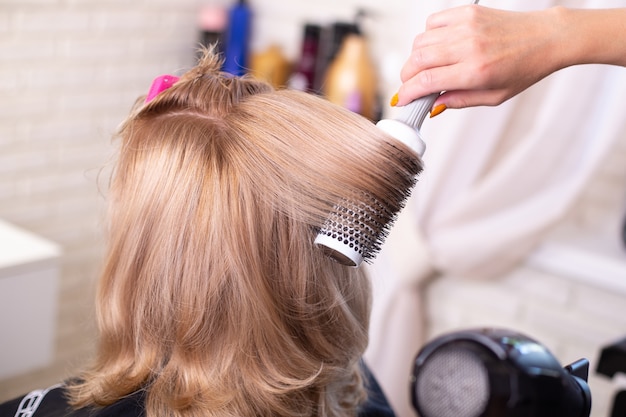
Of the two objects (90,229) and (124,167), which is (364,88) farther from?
(124,167)

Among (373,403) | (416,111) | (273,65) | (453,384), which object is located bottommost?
(373,403)

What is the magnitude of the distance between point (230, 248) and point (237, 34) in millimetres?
1440

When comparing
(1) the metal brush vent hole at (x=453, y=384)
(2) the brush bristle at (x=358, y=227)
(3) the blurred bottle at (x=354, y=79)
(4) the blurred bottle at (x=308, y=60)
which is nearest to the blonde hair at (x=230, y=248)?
(2) the brush bristle at (x=358, y=227)

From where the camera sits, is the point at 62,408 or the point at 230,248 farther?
the point at 62,408

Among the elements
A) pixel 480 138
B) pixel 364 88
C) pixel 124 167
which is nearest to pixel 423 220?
pixel 480 138

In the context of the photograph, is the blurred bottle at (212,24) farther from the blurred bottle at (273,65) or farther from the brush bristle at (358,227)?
the brush bristle at (358,227)

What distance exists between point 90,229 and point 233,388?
132cm

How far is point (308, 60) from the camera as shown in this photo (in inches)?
80.8

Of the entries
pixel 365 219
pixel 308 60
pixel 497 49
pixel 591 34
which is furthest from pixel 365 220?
pixel 308 60

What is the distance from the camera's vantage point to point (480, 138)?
170cm

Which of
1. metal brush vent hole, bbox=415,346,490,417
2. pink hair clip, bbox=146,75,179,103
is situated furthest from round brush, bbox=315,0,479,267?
pink hair clip, bbox=146,75,179,103

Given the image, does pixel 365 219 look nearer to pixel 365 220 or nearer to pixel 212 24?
pixel 365 220

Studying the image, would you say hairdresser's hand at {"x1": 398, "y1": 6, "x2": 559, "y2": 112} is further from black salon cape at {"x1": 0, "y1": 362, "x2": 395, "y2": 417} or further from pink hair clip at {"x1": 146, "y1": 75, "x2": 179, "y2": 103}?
black salon cape at {"x1": 0, "y1": 362, "x2": 395, "y2": 417}

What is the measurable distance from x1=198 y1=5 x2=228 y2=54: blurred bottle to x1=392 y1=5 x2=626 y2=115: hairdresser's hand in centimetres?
134
